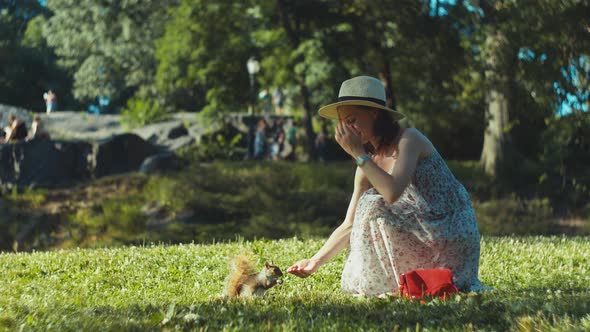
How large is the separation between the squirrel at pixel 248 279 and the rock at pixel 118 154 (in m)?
22.3

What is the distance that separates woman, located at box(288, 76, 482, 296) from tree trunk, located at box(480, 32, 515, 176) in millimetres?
19527

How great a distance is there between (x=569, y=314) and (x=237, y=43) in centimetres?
2527

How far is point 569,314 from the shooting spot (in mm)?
4961

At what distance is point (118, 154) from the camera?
28547 mm

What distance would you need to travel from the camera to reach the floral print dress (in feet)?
20.6

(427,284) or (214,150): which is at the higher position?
(214,150)

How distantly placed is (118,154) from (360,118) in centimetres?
2306

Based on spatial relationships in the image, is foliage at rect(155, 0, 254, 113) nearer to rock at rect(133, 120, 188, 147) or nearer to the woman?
rock at rect(133, 120, 188, 147)

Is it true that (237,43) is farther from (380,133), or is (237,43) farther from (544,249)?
(380,133)

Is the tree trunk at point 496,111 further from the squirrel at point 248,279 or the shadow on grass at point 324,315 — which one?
the shadow on grass at point 324,315

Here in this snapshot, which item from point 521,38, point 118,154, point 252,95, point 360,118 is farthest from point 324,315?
point 252,95

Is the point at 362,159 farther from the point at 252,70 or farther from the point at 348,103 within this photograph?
the point at 252,70

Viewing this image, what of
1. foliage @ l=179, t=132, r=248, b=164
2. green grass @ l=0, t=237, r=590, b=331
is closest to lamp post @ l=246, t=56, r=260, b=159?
foliage @ l=179, t=132, r=248, b=164

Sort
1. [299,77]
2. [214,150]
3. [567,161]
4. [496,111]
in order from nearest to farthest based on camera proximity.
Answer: [299,77] < [567,161] < [496,111] < [214,150]
